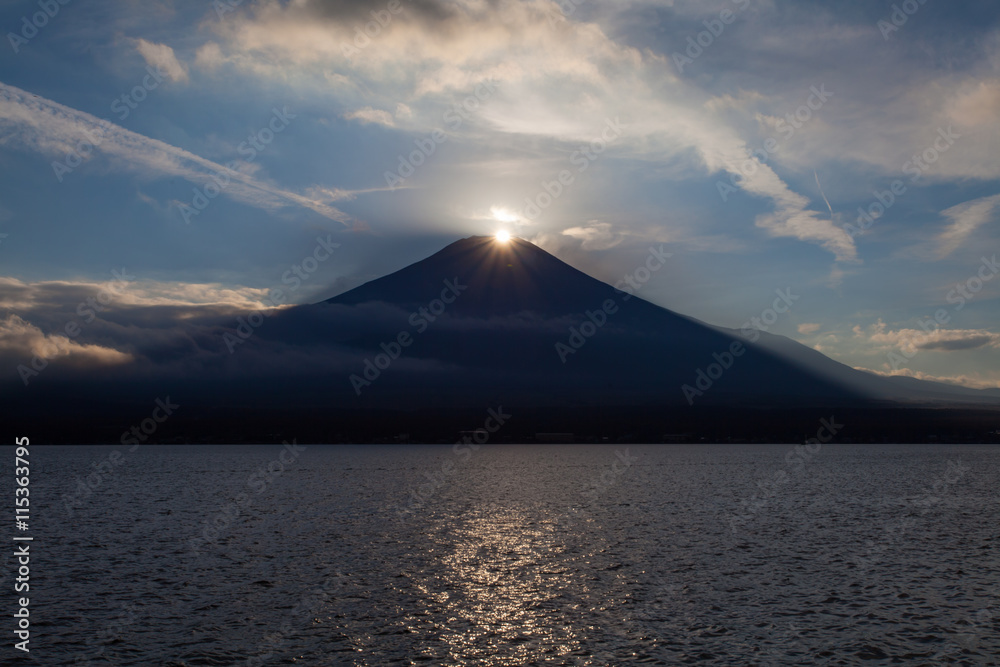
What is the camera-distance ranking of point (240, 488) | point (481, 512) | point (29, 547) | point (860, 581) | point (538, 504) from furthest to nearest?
1. point (240, 488)
2. point (538, 504)
3. point (481, 512)
4. point (29, 547)
5. point (860, 581)

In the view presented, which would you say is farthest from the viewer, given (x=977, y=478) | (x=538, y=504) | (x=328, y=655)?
(x=977, y=478)

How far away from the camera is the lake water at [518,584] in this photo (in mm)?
23703

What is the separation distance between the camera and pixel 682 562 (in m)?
39.1

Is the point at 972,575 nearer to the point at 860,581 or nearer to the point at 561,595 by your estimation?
the point at 860,581

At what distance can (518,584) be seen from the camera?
3322 cm

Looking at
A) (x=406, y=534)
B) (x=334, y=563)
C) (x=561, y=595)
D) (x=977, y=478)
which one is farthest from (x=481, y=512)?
(x=977, y=478)

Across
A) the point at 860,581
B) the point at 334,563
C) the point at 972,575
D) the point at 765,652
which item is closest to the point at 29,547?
the point at 334,563

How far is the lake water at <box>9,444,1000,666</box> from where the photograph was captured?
23.7m

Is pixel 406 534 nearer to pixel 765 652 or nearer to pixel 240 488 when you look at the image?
pixel 765 652

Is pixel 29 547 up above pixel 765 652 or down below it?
below

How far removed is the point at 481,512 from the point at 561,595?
35367 millimetres

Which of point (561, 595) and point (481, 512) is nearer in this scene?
point (561, 595)

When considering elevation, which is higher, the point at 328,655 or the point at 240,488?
the point at 328,655

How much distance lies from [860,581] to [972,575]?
6.44m
